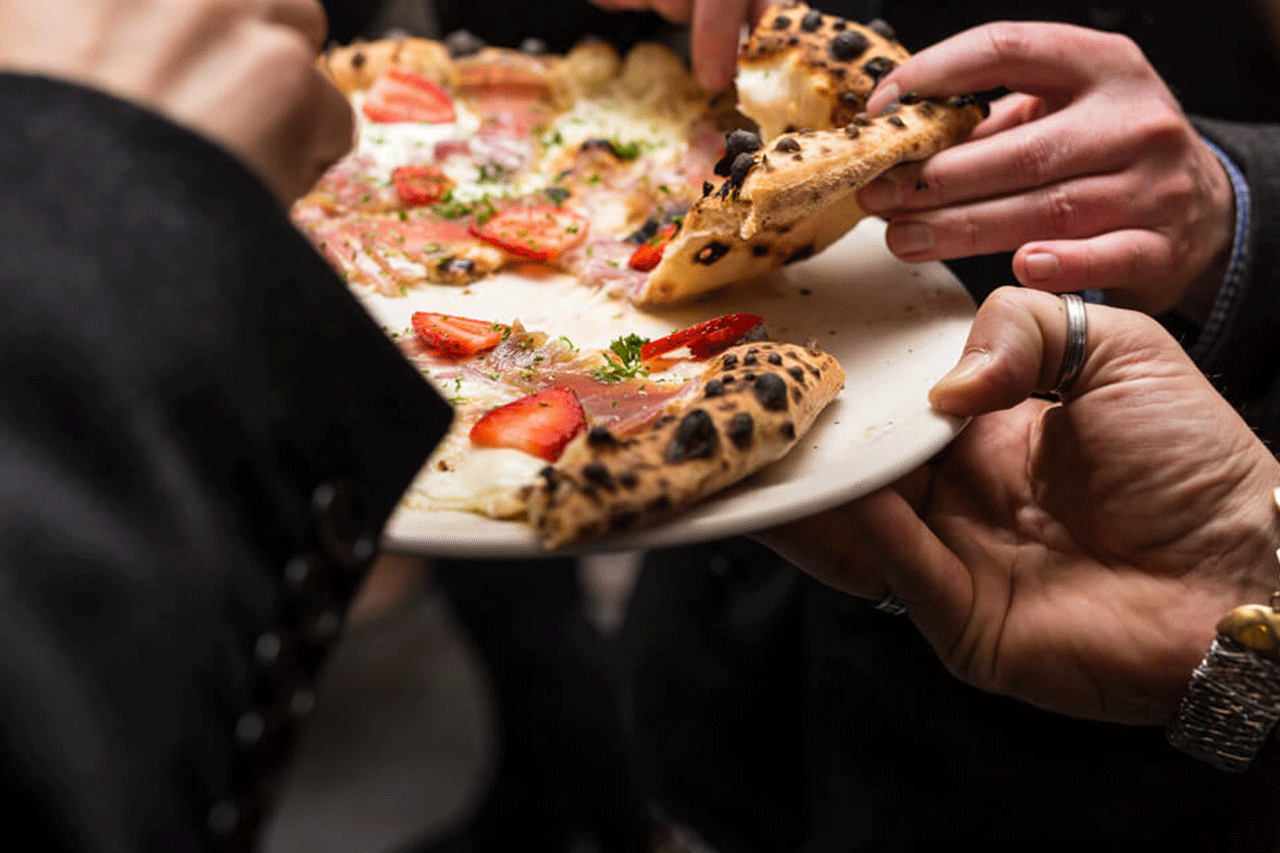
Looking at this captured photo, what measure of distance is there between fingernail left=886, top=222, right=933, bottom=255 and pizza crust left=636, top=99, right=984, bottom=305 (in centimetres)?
8

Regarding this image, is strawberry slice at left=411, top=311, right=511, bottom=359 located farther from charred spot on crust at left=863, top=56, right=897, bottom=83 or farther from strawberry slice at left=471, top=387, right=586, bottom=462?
charred spot on crust at left=863, top=56, right=897, bottom=83

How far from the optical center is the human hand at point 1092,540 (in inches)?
43.5

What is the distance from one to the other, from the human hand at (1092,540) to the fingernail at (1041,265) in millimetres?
133

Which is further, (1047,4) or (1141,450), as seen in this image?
(1047,4)

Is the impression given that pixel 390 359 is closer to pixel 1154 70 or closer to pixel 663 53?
pixel 1154 70

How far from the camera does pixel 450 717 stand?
2510mm

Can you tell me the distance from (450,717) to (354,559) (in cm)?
194

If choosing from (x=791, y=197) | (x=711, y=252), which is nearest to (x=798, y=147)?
(x=791, y=197)

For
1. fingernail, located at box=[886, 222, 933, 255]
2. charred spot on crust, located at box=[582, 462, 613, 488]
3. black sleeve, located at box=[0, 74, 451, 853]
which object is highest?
black sleeve, located at box=[0, 74, 451, 853]

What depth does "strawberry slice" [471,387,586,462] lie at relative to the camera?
3.23 ft

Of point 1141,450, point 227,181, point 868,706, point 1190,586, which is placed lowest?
point 868,706

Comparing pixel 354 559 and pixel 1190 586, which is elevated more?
pixel 354 559

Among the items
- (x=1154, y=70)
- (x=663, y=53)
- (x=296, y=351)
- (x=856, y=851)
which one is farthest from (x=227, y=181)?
(x=856, y=851)

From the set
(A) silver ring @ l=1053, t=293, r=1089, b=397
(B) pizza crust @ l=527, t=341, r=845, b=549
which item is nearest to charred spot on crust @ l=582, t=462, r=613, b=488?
(B) pizza crust @ l=527, t=341, r=845, b=549
